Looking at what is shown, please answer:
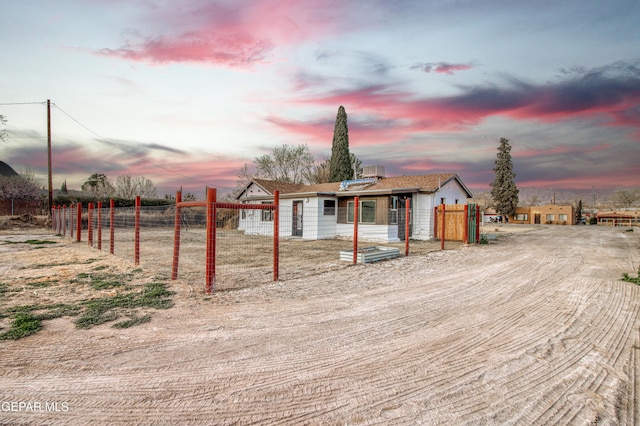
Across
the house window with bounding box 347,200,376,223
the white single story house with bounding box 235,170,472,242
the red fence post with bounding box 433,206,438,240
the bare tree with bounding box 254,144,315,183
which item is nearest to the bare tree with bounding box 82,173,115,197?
the bare tree with bounding box 254,144,315,183

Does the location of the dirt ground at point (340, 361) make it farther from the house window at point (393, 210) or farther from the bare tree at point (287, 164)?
the bare tree at point (287, 164)

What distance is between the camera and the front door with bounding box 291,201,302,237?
67.8 ft

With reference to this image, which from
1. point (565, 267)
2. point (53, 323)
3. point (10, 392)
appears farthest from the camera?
point (565, 267)

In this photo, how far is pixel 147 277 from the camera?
7.31 meters

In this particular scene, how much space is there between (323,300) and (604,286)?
19.3 ft

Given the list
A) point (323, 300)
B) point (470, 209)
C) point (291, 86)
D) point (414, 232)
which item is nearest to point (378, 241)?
point (414, 232)

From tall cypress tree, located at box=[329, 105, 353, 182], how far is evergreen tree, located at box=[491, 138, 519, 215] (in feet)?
83.8

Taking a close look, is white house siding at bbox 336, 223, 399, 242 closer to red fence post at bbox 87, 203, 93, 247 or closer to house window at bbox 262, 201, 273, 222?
house window at bbox 262, 201, 273, 222

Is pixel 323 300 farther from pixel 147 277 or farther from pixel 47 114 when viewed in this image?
pixel 47 114

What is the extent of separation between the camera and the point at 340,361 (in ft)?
10.8

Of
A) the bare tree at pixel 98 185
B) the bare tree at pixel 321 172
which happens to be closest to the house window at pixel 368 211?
the bare tree at pixel 321 172

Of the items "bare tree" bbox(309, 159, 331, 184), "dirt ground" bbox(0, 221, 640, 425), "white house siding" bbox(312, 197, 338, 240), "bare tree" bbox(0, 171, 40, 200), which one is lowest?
"dirt ground" bbox(0, 221, 640, 425)

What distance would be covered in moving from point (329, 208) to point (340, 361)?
54.8 feet

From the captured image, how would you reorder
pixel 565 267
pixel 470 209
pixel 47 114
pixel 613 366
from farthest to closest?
pixel 47 114, pixel 470 209, pixel 565 267, pixel 613 366
